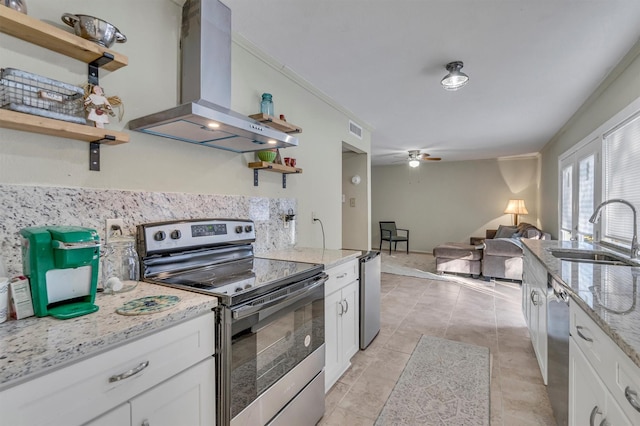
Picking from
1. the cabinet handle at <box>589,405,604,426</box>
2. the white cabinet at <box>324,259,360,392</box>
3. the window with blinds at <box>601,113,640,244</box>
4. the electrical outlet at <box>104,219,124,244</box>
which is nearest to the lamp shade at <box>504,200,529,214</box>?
the window with blinds at <box>601,113,640,244</box>

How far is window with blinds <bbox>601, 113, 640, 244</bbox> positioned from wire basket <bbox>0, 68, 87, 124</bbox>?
3539 mm

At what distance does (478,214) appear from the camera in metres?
7.27

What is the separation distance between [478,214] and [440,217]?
87 cm

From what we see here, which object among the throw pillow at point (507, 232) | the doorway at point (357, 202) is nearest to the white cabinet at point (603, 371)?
the doorway at point (357, 202)

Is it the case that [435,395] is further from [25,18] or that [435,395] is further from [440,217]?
[440,217]

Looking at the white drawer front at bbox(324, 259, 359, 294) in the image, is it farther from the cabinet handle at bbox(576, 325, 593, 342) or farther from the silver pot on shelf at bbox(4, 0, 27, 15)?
the silver pot on shelf at bbox(4, 0, 27, 15)

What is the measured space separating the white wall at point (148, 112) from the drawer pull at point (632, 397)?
6.26 ft

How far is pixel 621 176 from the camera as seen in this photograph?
8.40 feet

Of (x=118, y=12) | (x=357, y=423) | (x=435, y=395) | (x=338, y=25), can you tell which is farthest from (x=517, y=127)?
(x=118, y=12)

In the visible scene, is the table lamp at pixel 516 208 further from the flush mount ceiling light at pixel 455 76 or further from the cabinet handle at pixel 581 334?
the cabinet handle at pixel 581 334

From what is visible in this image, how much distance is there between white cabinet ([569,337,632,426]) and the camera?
0.87 meters

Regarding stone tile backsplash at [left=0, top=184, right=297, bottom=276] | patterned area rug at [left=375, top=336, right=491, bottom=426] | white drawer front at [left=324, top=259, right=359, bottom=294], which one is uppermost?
stone tile backsplash at [left=0, top=184, right=297, bottom=276]

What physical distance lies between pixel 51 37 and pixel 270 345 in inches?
58.6

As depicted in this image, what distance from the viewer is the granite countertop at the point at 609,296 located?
0.80 m
